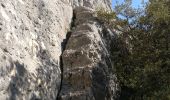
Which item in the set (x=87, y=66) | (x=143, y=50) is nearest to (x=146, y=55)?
(x=143, y=50)

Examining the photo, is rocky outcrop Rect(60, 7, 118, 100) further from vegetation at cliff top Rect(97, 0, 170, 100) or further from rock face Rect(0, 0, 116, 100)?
vegetation at cliff top Rect(97, 0, 170, 100)

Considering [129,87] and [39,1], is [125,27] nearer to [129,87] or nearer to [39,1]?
[129,87]

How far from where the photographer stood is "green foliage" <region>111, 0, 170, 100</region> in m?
15.4

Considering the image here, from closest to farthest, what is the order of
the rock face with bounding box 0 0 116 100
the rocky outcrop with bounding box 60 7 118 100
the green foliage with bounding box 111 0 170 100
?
1. the rock face with bounding box 0 0 116 100
2. the rocky outcrop with bounding box 60 7 118 100
3. the green foliage with bounding box 111 0 170 100

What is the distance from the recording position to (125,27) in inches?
715

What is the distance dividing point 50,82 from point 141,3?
23.9 feet

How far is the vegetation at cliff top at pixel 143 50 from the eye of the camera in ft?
50.6

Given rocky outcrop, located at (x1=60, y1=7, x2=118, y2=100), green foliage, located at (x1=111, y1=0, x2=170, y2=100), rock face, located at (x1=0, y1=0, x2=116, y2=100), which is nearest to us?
Answer: rock face, located at (x1=0, y1=0, x2=116, y2=100)

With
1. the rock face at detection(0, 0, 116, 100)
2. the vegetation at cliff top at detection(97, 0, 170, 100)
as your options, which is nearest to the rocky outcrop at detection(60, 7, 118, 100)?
the rock face at detection(0, 0, 116, 100)

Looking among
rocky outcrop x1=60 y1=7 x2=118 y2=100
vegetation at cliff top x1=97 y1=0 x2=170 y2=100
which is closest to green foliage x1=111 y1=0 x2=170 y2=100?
vegetation at cliff top x1=97 y1=0 x2=170 y2=100

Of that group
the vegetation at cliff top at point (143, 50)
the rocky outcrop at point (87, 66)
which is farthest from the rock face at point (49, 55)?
the vegetation at cliff top at point (143, 50)

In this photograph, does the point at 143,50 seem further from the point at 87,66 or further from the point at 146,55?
the point at 87,66

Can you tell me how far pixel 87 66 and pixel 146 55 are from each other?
355 centimetres

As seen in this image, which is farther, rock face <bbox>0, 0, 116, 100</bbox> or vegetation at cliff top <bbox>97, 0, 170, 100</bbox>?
vegetation at cliff top <bbox>97, 0, 170, 100</bbox>
